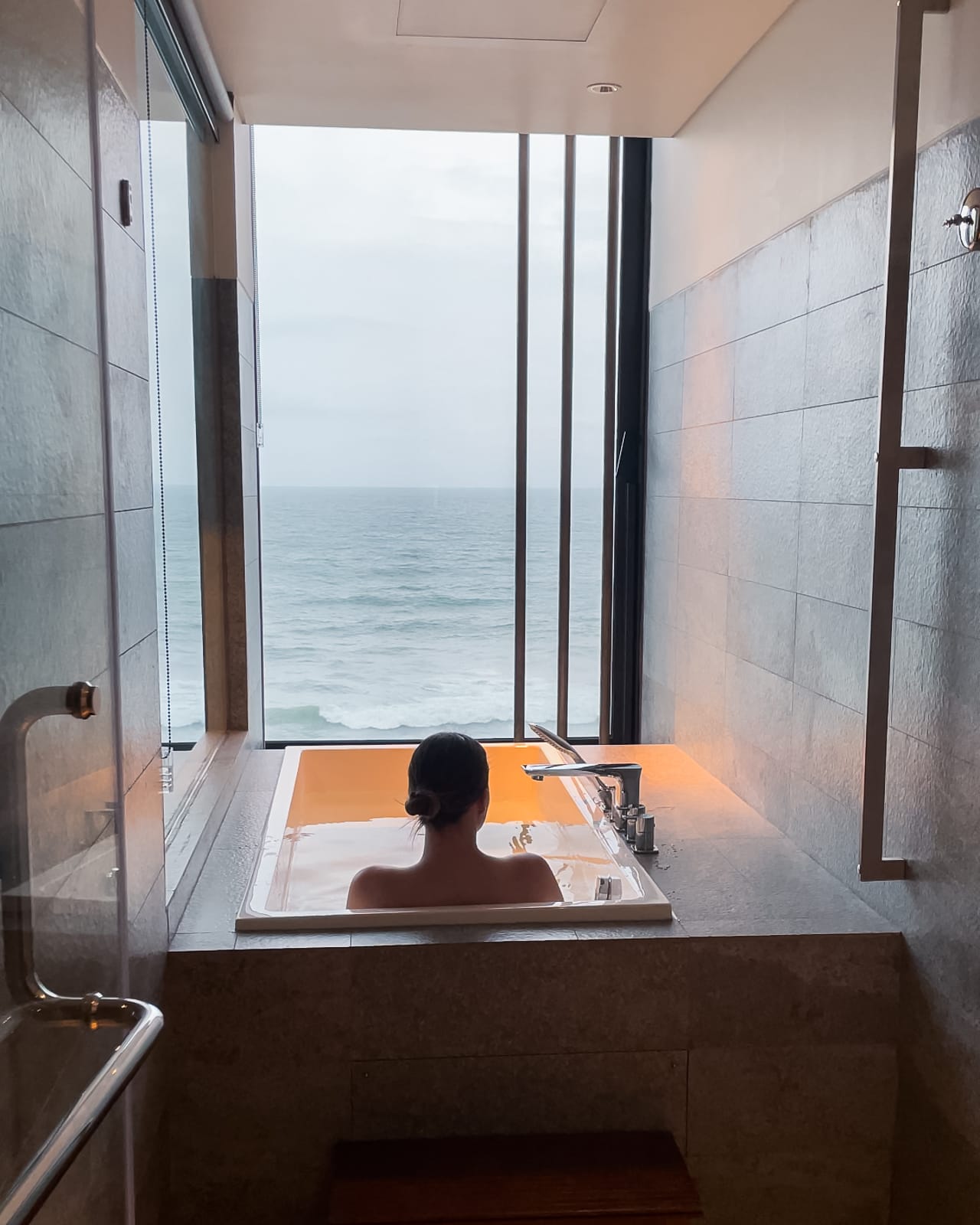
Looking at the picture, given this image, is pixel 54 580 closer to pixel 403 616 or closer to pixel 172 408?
pixel 172 408

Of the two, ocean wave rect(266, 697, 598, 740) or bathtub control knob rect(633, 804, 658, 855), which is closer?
bathtub control knob rect(633, 804, 658, 855)

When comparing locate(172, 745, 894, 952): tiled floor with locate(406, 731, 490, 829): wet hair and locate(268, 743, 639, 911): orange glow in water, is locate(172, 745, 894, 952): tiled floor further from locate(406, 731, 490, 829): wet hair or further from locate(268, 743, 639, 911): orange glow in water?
locate(406, 731, 490, 829): wet hair

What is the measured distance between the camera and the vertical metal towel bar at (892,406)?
1662mm

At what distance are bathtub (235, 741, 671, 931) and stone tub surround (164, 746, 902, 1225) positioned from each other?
4 cm

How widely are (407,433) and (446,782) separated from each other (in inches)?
325

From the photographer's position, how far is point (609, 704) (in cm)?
390

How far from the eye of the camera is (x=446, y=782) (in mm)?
2057

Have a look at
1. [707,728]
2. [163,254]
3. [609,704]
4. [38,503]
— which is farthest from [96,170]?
[609,704]

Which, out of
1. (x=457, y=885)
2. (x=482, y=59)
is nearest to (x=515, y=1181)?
(x=457, y=885)

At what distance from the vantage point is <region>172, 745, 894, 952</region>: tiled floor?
73.8 inches

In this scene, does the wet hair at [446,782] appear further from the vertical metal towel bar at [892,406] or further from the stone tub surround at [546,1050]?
the vertical metal towel bar at [892,406]

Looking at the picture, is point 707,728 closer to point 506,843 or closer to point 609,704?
point 506,843

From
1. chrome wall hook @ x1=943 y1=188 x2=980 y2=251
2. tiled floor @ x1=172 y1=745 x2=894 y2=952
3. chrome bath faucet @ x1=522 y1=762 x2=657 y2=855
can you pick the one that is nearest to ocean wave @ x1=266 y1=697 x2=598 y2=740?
tiled floor @ x1=172 y1=745 x2=894 y2=952

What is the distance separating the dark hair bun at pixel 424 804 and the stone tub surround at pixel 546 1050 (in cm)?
24
